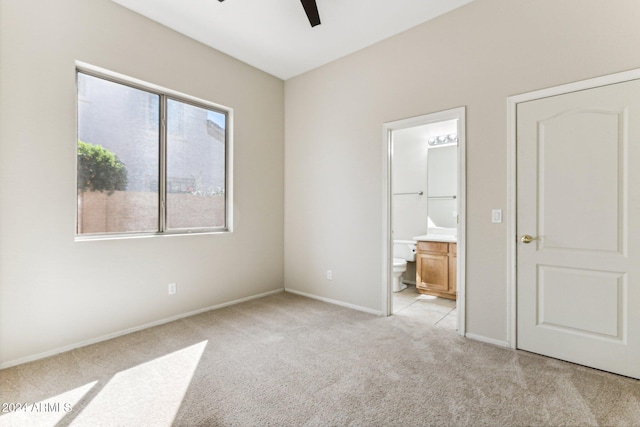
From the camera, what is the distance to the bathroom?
413 centimetres

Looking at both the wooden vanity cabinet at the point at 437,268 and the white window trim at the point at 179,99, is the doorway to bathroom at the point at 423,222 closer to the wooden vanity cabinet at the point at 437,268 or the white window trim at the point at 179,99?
the wooden vanity cabinet at the point at 437,268

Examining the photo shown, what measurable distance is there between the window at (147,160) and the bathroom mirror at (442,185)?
125 inches

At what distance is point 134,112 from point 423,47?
298 cm

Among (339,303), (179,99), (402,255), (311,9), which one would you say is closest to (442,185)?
A: (402,255)

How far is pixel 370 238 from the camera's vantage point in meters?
3.51

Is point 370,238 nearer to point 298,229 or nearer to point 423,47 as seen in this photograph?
point 298,229

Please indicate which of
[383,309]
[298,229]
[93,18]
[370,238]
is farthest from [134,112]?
[383,309]

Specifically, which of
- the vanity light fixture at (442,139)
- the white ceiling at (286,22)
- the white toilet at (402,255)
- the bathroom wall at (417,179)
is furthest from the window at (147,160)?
the vanity light fixture at (442,139)

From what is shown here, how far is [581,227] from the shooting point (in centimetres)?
228

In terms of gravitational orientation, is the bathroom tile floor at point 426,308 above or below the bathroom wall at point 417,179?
below

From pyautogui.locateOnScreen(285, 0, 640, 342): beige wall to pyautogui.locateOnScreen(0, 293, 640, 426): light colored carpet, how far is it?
0.59 m

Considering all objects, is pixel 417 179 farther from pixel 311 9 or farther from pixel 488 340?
pixel 311 9

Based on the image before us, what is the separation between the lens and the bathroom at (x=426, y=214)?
413 centimetres

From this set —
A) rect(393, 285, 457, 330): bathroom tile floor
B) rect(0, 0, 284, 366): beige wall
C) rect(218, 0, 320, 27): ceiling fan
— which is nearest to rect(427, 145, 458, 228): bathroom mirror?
rect(393, 285, 457, 330): bathroom tile floor
